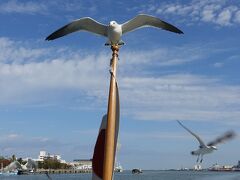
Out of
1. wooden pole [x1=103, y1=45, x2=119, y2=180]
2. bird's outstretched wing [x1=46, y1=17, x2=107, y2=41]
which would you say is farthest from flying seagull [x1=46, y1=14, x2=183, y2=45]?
wooden pole [x1=103, y1=45, x2=119, y2=180]

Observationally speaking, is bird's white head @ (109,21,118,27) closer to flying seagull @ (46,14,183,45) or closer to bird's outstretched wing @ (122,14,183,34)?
flying seagull @ (46,14,183,45)

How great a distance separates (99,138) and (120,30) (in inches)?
90.8

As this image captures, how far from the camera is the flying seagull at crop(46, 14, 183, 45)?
10492 millimetres

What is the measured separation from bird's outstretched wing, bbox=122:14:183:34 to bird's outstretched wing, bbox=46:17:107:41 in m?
0.45

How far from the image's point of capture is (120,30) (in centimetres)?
1048

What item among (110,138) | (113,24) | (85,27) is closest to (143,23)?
(113,24)

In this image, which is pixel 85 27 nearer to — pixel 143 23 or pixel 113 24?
pixel 113 24

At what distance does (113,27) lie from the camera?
1043 cm

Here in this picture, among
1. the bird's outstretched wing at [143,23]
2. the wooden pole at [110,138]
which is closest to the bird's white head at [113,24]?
the bird's outstretched wing at [143,23]

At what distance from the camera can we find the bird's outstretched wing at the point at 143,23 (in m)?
10.7

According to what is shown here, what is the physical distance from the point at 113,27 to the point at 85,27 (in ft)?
2.66

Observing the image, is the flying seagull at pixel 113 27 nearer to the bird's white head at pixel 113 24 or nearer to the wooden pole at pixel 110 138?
the bird's white head at pixel 113 24

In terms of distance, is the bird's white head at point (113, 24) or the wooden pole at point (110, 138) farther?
the bird's white head at point (113, 24)

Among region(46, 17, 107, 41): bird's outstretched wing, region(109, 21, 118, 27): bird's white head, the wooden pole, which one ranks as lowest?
the wooden pole
